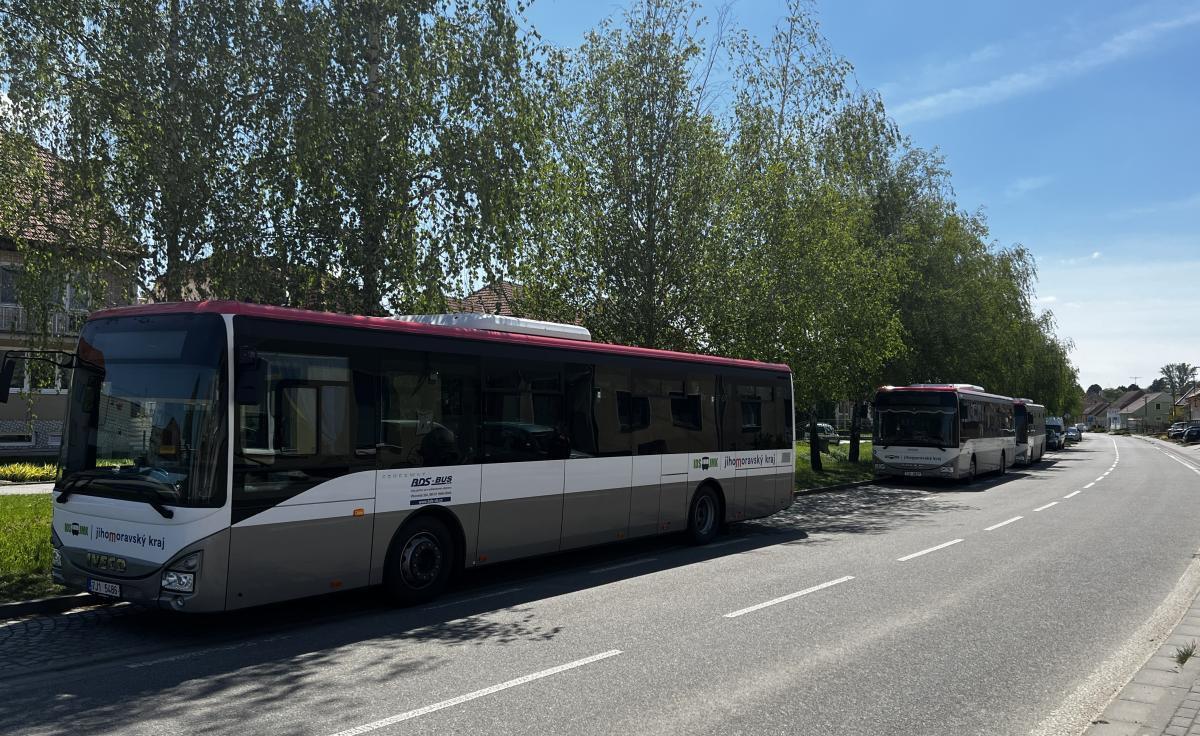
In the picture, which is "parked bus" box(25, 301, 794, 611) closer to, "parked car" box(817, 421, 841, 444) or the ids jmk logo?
the ids jmk logo

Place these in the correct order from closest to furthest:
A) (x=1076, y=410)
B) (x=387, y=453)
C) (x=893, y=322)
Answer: (x=387, y=453) < (x=893, y=322) < (x=1076, y=410)

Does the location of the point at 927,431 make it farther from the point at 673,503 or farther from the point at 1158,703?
the point at 1158,703

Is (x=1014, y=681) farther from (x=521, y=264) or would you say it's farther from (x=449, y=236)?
(x=521, y=264)

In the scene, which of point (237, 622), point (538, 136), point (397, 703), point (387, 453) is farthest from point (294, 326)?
point (538, 136)

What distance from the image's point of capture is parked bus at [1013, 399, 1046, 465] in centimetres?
3616

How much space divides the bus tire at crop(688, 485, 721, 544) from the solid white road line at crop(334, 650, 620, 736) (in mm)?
6519

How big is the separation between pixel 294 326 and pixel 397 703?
147 inches

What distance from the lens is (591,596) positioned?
374 inches

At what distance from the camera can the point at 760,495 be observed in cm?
1517

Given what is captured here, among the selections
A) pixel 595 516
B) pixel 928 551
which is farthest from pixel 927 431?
pixel 595 516

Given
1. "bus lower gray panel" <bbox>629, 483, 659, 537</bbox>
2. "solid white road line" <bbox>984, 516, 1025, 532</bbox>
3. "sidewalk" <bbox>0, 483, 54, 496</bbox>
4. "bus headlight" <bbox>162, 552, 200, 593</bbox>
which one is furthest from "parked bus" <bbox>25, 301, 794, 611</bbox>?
"sidewalk" <bbox>0, 483, 54, 496</bbox>

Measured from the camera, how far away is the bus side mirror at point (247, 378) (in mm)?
7418

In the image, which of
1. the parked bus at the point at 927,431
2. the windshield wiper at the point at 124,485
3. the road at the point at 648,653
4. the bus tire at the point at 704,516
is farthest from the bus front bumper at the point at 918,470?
the windshield wiper at the point at 124,485

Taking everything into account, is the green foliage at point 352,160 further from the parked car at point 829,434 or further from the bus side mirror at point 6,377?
the parked car at point 829,434
